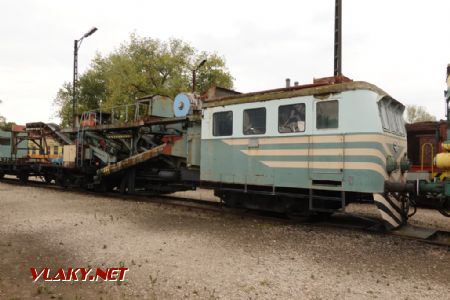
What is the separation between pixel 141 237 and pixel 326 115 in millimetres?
5002

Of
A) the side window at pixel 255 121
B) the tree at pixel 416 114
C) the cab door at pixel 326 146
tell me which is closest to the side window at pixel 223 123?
the side window at pixel 255 121

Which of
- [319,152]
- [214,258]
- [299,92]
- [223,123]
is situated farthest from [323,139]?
[214,258]

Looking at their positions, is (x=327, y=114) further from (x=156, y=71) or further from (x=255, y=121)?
(x=156, y=71)

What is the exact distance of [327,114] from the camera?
815cm

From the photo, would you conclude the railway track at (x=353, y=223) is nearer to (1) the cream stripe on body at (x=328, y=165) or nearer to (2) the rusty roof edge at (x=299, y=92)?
(1) the cream stripe on body at (x=328, y=165)

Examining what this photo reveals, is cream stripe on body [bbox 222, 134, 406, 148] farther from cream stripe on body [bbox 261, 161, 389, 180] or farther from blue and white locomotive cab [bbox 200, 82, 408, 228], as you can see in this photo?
cream stripe on body [bbox 261, 161, 389, 180]

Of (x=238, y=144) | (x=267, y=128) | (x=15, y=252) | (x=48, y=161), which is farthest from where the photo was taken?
(x=48, y=161)

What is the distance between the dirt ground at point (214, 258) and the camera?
4.78m

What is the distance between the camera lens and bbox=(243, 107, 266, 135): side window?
30.1ft

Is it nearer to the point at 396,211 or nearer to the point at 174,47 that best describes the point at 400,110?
the point at 396,211

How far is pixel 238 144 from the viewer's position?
9.64 meters

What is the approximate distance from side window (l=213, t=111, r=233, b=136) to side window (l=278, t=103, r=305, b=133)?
5.23ft

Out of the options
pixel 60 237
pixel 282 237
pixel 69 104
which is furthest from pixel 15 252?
pixel 69 104

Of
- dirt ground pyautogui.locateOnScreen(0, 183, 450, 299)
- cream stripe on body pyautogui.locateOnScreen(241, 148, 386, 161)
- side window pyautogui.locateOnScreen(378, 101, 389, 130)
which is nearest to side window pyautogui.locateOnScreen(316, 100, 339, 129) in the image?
cream stripe on body pyautogui.locateOnScreen(241, 148, 386, 161)
